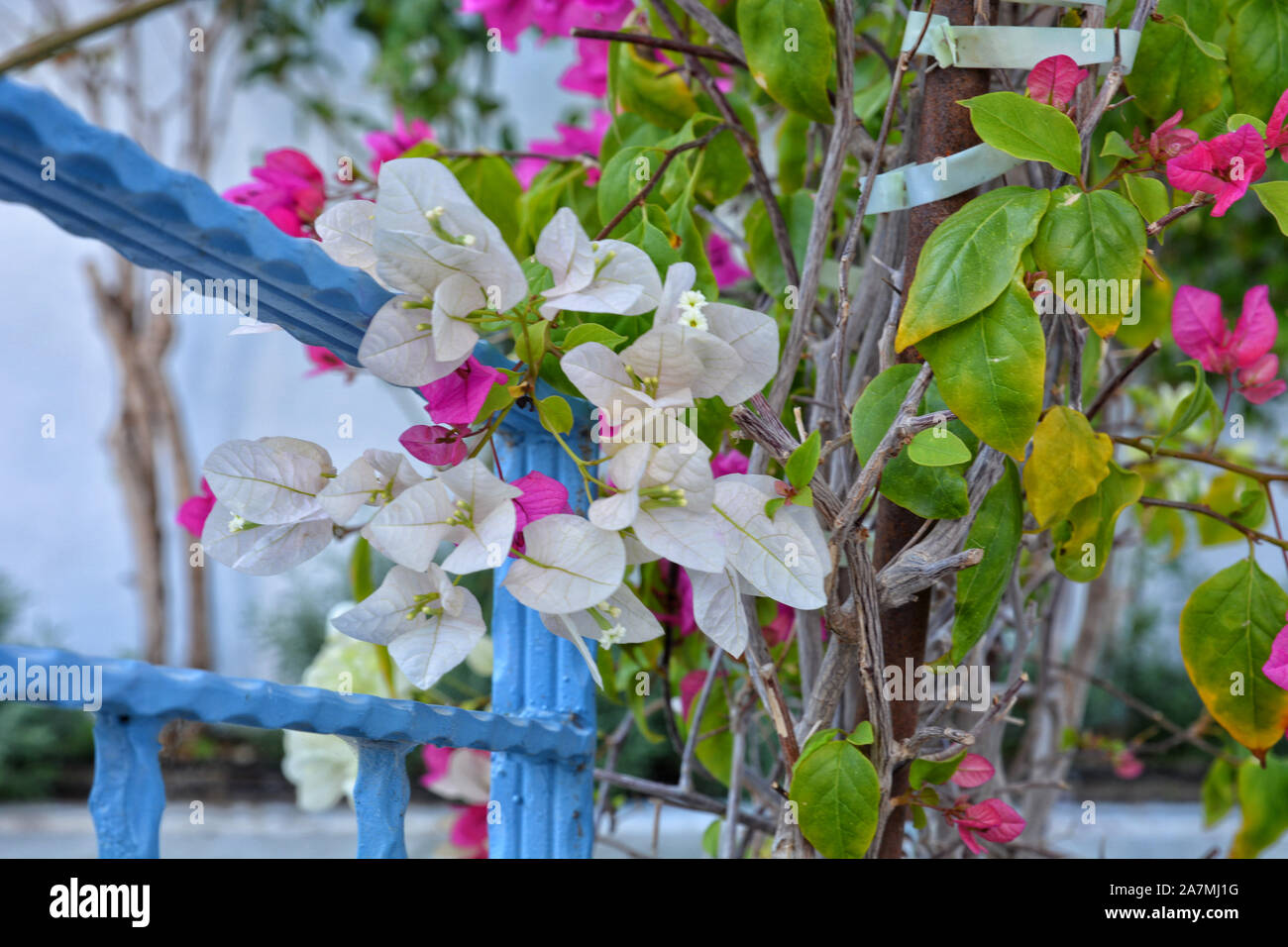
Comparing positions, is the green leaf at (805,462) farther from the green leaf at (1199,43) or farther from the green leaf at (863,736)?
the green leaf at (1199,43)

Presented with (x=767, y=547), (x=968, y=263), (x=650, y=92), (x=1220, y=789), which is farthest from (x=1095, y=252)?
(x=1220, y=789)

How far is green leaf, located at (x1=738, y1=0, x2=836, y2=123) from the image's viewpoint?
14.1 inches

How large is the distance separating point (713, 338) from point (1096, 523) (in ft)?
0.65

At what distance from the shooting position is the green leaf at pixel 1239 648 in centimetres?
37

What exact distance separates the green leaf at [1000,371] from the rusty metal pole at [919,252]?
6 cm

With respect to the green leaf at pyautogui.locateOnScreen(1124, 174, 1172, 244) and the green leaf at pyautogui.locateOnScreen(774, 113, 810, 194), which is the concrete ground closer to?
the green leaf at pyautogui.locateOnScreen(774, 113, 810, 194)

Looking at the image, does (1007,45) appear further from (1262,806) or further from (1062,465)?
(1262,806)

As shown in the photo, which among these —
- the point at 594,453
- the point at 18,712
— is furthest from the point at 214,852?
the point at 594,453

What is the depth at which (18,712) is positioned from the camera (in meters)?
2.65

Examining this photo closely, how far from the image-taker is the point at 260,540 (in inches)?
10.7

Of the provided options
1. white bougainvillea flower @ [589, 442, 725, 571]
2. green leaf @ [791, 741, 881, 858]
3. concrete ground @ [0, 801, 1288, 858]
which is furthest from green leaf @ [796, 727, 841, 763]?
concrete ground @ [0, 801, 1288, 858]

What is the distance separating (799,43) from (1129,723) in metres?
2.73

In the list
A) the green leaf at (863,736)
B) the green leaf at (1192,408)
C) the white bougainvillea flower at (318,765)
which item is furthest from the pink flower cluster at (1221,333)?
the white bougainvillea flower at (318,765)
